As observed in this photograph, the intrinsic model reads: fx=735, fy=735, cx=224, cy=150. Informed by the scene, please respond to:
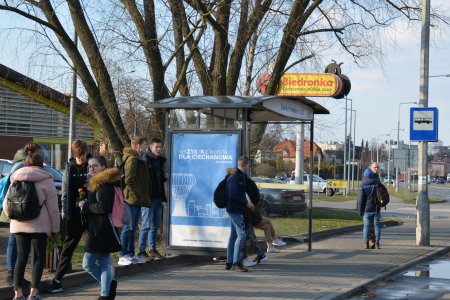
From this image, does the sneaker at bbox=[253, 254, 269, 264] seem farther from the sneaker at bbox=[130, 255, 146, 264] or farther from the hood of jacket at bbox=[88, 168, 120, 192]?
the hood of jacket at bbox=[88, 168, 120, 192]

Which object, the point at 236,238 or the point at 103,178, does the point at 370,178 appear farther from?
the point at 103,178

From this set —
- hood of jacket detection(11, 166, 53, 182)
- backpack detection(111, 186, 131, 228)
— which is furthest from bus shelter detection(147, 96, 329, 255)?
hood of jacket detection(11, 166, 53, 182)

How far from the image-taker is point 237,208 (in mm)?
10750

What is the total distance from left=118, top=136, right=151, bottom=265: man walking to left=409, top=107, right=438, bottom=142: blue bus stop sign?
7732 millimetres

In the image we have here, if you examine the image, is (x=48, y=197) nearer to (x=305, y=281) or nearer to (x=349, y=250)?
(x=305, y=281)

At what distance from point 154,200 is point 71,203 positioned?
264cm

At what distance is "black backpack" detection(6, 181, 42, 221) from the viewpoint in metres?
7.63

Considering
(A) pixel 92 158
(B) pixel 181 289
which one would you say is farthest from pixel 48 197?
(B) pixel 181 289

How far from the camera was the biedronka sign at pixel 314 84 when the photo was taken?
59.7 feet

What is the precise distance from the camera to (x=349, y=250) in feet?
48.3

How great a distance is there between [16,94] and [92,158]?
21783mm

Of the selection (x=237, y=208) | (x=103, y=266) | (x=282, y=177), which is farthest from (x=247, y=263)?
(x=282, y=177)

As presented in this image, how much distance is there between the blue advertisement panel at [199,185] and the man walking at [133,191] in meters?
A: 1.22

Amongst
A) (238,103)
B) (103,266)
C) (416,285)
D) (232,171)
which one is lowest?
(416,285)
